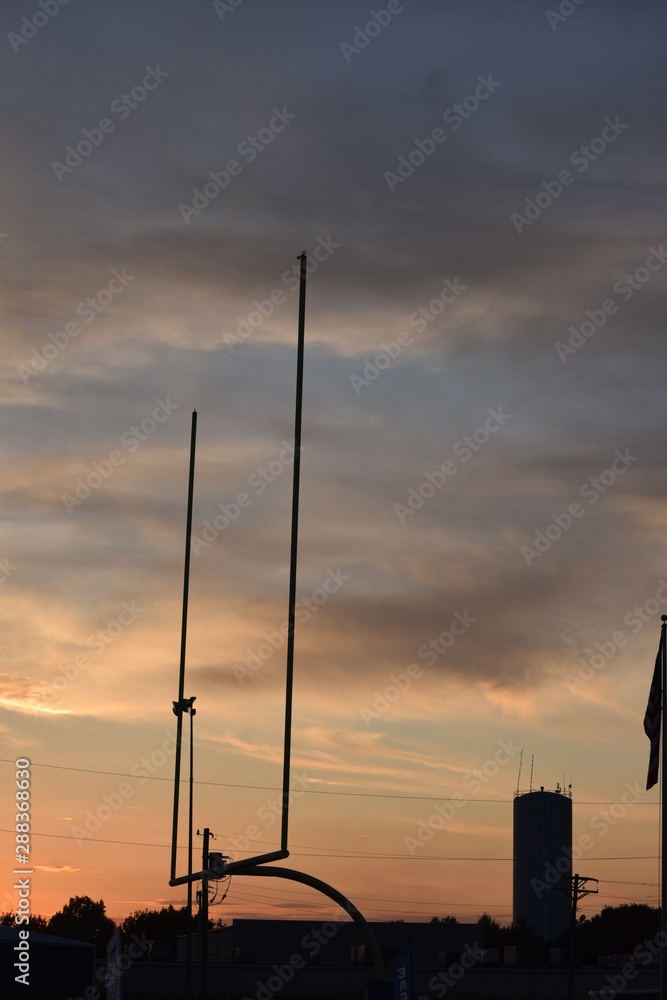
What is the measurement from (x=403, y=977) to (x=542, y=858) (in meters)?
136

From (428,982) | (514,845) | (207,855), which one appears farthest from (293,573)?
(514,845)

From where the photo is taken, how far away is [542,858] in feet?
486

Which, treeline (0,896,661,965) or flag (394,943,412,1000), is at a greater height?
flag (394,943,412,1000)

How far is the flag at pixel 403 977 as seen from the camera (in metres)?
18.1

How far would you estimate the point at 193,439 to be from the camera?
28266 mm

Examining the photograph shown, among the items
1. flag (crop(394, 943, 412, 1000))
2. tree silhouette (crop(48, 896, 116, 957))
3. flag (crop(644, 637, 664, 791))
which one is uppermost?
flag (crop(644, 637, 664, 791))

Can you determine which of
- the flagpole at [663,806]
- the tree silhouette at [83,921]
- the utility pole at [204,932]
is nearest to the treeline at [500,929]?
the tree silhouette at [83,921]

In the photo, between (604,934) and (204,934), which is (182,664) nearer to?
(204,934)

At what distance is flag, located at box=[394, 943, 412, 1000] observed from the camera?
18.1m

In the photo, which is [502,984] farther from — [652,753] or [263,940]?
[652,753]

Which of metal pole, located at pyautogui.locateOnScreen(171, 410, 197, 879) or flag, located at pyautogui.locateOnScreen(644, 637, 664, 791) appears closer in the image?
metal pole, located at pyautogui.locateOnScreen(171, 410, 197, 879)

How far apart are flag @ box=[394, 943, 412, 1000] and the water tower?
5244 inches

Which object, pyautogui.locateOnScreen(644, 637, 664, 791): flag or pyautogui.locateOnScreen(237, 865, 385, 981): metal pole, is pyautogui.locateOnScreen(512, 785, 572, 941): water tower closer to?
pyautogui.locateOnScreen(644, 637, 664, 791): flag

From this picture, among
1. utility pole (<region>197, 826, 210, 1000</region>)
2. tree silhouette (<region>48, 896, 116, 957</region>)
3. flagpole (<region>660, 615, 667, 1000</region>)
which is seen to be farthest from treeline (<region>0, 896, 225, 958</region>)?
flagpole (<region>660, 615, 667, 1000</region>)
